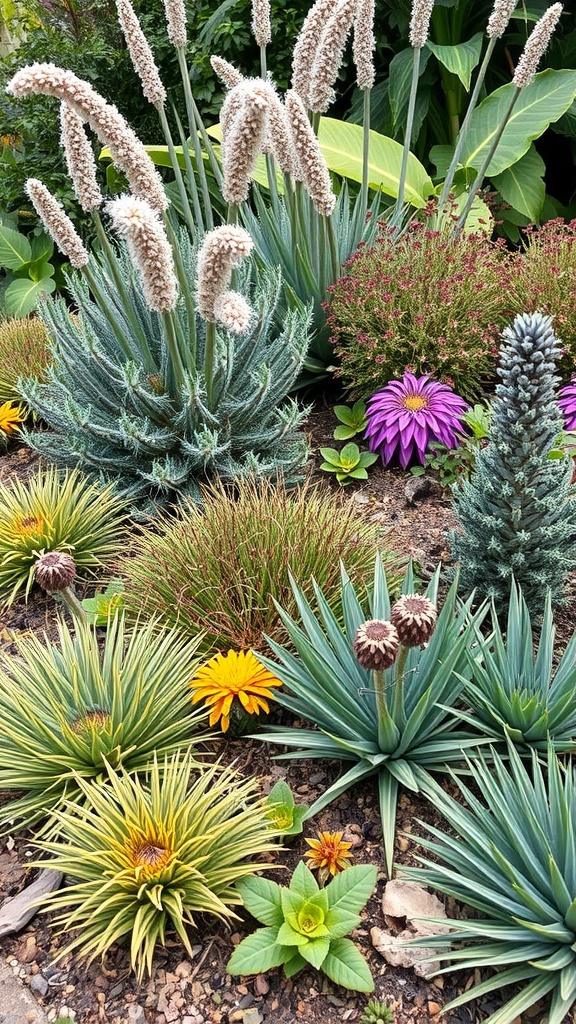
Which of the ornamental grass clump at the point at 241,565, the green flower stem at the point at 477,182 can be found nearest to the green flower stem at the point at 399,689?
the ornamental grass clump at the point at 241,565

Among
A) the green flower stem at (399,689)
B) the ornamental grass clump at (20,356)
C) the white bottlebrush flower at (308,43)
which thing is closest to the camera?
the green flower stem at (399,689)

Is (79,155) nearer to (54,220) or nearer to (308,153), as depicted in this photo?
(54,220)

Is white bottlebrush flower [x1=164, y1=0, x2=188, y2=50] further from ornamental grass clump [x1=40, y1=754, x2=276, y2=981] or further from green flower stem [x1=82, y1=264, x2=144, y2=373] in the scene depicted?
ornamental grass clump [x1=40, y1=754, x2=276, y2=981]

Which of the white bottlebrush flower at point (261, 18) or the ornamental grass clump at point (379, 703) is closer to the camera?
the ornamental grass clump at point (379, 703)

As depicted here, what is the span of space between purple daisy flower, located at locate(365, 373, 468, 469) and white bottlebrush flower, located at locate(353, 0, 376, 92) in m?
1.59

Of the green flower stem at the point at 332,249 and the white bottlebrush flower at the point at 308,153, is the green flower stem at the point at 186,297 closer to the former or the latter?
the white bottlebrush flower at the point at 308,153

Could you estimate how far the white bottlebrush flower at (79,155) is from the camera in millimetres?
2713

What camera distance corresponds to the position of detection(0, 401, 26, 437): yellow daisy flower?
4344 millimetres

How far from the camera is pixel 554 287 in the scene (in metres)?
3.73

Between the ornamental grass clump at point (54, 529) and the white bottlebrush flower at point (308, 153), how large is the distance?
63.0 inches

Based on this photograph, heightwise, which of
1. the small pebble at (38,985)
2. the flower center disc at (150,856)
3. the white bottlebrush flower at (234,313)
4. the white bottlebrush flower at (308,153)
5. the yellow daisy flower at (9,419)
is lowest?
the small pebble at (38,985)

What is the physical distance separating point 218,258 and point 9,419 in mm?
2491

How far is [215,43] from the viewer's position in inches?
235

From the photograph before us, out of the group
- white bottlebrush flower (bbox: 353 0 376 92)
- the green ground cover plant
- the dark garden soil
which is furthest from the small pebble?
white bottlebrush flower (bbox: 353 0 376 92)
